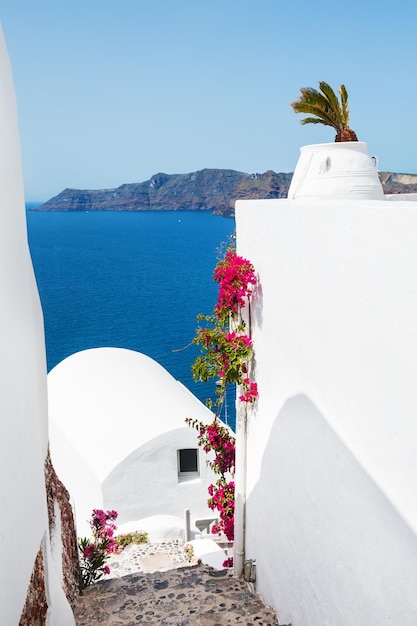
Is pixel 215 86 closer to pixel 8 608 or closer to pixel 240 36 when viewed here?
pixel 240 36

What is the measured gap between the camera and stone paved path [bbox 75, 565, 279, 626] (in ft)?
17.9

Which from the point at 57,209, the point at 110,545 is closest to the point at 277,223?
the point at 110,545

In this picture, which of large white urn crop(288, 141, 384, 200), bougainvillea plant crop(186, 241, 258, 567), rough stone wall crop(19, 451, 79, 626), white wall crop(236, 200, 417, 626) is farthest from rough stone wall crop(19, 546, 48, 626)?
large white urn crop(288, 141, 384, 200)

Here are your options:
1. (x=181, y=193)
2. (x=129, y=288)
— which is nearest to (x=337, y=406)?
(x=129, y=288)

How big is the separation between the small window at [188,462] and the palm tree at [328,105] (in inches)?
319

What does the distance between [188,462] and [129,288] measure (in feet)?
181

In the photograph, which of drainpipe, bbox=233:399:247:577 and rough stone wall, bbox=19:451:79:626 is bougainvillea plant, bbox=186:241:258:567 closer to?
drainpipe, bbox=233:399:247:577

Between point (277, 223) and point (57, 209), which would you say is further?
point (57, 209)

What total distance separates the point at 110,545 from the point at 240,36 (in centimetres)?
4415

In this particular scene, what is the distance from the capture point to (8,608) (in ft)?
10.1

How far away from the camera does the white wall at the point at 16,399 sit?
A: 3.18 m

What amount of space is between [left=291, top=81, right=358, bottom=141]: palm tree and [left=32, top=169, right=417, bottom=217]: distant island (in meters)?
76.2

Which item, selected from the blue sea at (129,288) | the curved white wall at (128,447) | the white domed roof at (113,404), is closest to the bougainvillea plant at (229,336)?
the blue sea at (129,288)

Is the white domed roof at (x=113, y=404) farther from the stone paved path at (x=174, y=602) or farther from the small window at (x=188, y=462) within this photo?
the stone paved path at (x=174, y=602)
